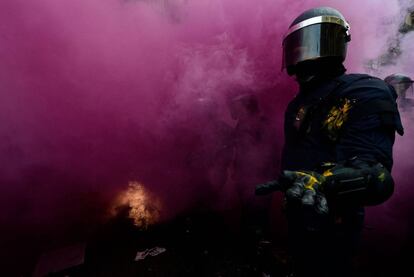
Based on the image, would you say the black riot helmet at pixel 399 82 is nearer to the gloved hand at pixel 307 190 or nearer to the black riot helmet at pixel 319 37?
the black riot helmet at pixel 319 37

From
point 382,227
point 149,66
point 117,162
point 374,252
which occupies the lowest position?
point 374,252

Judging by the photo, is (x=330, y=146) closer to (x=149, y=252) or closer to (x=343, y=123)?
(x=343, y=123)

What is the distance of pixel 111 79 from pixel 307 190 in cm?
323

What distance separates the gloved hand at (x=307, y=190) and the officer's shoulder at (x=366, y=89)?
585 mm

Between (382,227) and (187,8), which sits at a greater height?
(187,8)

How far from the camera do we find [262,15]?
3.15 meters

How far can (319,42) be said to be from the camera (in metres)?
1.66

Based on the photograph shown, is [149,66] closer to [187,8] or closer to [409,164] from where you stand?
[187,8]

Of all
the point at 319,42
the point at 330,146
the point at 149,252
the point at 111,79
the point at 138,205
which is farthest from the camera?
the point at 138,205

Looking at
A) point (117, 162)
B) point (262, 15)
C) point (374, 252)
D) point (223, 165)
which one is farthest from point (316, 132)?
point (117, 162)

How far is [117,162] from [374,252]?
4.00 m

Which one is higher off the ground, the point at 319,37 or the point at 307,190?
the point at 319,37

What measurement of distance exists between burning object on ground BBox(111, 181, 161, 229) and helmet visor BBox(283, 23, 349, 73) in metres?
3.12

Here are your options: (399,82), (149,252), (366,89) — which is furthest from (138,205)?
(399,82)
